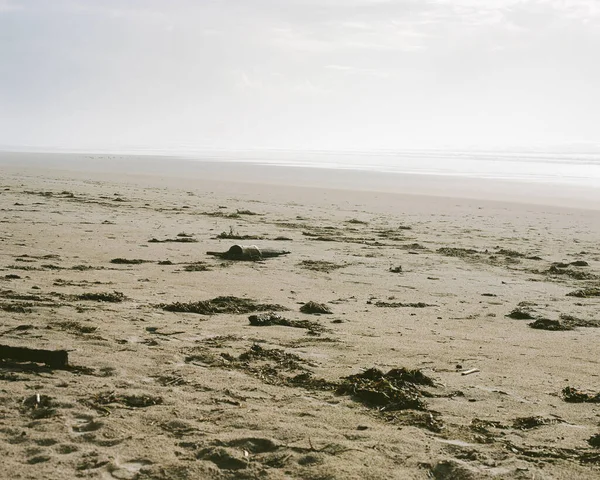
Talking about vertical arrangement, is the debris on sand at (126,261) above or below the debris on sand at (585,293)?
below

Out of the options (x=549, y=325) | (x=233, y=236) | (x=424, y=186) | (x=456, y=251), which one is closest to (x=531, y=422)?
(x=549, y=325)

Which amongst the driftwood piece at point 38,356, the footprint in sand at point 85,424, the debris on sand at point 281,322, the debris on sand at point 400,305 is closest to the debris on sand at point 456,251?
the debris on sand at point 400,305

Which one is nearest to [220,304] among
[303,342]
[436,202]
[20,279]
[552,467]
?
[303,342]

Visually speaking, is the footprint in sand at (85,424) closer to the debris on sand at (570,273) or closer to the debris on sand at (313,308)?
the debris on sand at (313,308)

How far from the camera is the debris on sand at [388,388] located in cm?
455

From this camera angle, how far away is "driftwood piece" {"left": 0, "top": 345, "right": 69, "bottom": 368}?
15.7 feet

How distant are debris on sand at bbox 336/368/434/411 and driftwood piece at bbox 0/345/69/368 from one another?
1.81m

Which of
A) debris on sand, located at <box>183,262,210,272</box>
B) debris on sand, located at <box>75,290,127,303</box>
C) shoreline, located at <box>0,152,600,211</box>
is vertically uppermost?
shoreline, located at <box>0,152,600,211</box>

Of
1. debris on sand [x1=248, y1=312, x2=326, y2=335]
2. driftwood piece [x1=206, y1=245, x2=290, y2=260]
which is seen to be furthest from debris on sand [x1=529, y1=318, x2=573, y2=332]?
driftwood piece [x1=206, y1=245, x2=290, y2=260]

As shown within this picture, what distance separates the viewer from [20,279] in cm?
755

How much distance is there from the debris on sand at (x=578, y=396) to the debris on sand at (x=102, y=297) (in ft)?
13.3

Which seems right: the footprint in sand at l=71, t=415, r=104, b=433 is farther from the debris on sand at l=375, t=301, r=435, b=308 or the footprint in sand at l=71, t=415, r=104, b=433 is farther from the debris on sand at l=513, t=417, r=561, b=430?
the debris on sand at l=375, t=301, r=435, b=308

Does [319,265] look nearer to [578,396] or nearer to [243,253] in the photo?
[243,253]

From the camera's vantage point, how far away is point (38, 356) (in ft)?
15.8
